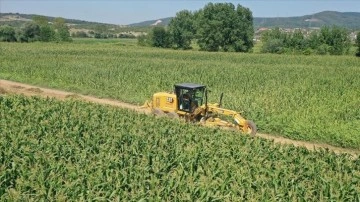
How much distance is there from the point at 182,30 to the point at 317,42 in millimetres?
30163

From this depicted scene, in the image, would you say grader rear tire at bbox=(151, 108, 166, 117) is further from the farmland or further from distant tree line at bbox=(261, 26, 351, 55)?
distant tree line at bbox=(261, 26, 351, 55)

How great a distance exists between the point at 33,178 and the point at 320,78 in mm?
26981

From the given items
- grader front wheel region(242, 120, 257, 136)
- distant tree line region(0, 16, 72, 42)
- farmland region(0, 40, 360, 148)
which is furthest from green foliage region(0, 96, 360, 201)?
distant tree line region(0, 16, 72, 42)

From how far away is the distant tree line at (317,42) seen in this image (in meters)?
78.1

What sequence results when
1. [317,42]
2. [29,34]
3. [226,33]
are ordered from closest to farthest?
1. [226,33]
2. [317,42]
3. [29,34]

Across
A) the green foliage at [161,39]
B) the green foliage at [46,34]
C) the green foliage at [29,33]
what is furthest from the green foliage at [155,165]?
the green foliage at [46,34]

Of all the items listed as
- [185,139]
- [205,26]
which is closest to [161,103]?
[185,139]

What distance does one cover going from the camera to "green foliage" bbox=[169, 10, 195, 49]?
9131 centimetres

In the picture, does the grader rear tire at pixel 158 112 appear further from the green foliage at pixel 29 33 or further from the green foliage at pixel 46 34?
the green foliage at pixel 46 34

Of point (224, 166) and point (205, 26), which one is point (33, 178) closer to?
point (224, 166)

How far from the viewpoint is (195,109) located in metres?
16.2

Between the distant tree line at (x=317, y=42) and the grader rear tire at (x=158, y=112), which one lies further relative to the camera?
the distant tree line at (x=317, y=42)

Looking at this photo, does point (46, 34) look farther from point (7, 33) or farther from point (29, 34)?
point (7, 33)

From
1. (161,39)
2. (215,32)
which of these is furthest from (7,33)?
(215,32)
